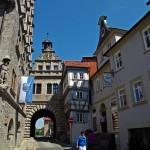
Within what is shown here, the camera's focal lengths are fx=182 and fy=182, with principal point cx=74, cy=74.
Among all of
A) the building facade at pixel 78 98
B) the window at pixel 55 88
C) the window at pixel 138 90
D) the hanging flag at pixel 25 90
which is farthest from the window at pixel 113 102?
the window at pixel 55 88

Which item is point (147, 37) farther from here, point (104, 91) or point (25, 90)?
point (25, 90)

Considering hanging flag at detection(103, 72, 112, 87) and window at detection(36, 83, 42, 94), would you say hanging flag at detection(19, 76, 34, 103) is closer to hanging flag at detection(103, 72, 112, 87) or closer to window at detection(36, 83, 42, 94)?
hanging flag at detection(103, 72, 112, 87)

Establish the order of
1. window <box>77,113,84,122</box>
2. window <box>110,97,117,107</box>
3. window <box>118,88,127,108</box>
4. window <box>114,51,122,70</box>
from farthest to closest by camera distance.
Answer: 1. window <box>77,113,84,122</box>
2. window <box>110,97,117,107</box>
3. window <box>114,51,122,70</box>
4. window <box>118,88,127,108</box>

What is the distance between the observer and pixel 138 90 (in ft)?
45.3

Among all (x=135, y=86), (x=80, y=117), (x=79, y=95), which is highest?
(x=79, y=95)

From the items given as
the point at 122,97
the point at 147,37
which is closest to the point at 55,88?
the point at 122,97

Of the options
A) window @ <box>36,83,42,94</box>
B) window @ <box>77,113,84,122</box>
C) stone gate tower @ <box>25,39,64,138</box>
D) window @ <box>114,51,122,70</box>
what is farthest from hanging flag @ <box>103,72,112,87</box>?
window @ <box>36,83,42,94</box>

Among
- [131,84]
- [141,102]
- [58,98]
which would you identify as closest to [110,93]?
[131,84]

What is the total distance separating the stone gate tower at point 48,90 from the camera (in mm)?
32359

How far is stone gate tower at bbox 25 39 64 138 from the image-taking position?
3236cm

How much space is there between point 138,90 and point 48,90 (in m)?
22.3

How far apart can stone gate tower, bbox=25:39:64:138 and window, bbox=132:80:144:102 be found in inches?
803

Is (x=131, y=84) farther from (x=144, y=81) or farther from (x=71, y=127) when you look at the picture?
(x=71, y=127)

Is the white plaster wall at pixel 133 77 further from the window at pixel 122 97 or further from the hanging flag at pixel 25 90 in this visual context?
the hanging flag at pixel 25 90
